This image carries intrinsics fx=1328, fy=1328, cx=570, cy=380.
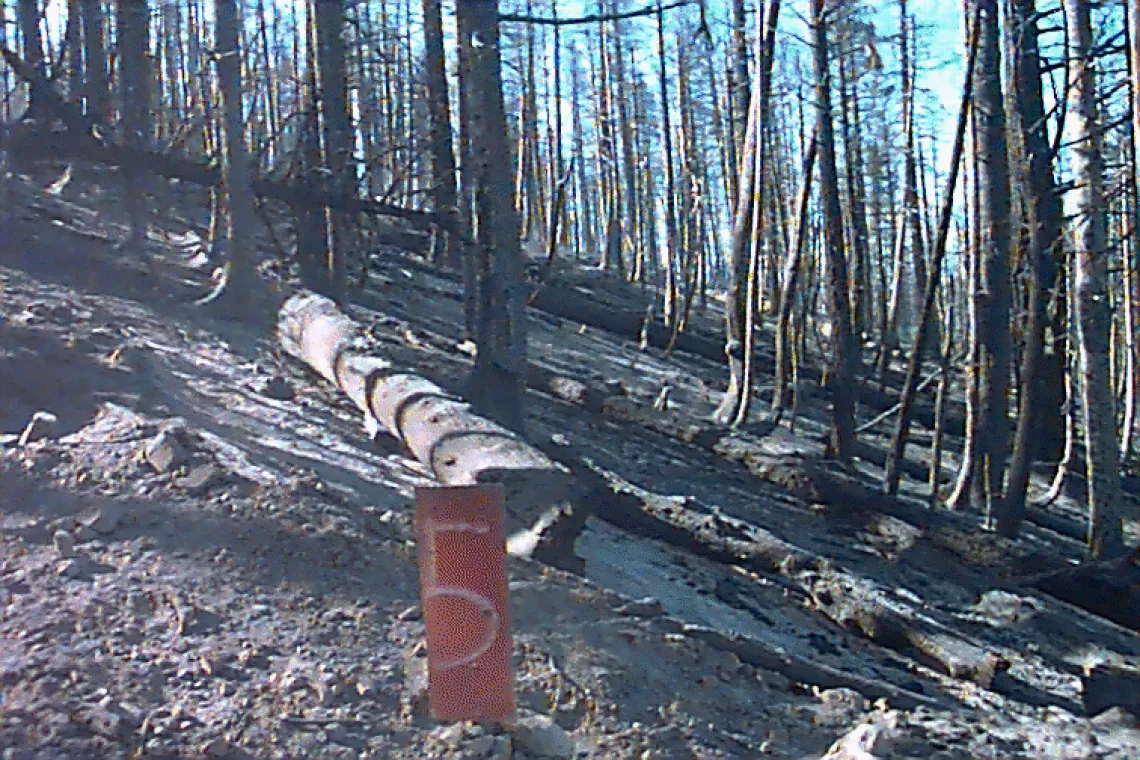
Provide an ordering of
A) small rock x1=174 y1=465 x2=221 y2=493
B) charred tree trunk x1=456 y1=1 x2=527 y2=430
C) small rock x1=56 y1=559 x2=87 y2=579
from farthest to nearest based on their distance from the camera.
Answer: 1. charred tree trunk x1=456 y1=1 x2=527 y2=430
2. small rock x1=174 y1=465 x2=221 y2=493
3. small rock x1=56 y1=559 x2=87 y2=579

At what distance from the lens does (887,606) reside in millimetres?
8000

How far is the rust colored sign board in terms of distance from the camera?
156 inches

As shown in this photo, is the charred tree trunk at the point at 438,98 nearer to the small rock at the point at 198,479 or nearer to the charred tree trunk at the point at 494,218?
the charred tree trunk at the point at 494,218

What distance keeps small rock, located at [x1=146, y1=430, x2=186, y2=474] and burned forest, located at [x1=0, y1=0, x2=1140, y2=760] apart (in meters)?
0.02

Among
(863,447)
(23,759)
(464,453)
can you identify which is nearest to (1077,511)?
(863,447)

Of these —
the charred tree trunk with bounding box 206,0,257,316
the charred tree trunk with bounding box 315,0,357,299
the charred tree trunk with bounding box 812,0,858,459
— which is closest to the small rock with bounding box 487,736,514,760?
the charred tree trunk with bounding box 206,0,257,316

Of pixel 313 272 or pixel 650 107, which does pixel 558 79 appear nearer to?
pixel 650 107

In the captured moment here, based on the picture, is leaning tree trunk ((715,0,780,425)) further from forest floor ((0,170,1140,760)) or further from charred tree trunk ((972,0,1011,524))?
forest floor ((0,170,1140,760))

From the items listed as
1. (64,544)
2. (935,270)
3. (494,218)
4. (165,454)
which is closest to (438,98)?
(935,270)

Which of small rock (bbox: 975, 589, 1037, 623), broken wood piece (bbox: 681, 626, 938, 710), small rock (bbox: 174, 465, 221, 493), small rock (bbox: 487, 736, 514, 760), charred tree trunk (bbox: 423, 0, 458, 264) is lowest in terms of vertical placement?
small rock (bbox: 975, 589, 1037, 623)

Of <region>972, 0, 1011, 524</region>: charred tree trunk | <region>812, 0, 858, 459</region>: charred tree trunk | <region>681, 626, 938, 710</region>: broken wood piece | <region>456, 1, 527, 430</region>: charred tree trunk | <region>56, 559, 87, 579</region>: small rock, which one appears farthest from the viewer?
<region>812, 0, 858, 459</region>: charred tree trunk

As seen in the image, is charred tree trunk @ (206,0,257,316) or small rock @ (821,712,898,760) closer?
small rock @ (821,712,898,760)

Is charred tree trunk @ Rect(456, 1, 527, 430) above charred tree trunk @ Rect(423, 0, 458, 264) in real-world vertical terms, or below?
below

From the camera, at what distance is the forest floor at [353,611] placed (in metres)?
4.66
